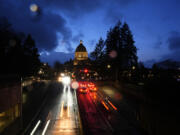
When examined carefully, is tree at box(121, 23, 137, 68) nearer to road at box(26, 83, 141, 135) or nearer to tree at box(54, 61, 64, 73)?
road at box(26, 83, 141, 135)

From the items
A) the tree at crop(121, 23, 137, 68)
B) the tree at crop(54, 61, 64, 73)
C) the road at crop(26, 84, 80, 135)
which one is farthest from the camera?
the tree at crop(54, 61, 64, 73)

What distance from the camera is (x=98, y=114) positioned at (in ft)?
70.2

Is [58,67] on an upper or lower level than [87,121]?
upper

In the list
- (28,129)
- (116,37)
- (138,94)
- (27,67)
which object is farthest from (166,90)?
(116,37)

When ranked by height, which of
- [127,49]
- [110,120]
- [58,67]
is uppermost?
[58,67]

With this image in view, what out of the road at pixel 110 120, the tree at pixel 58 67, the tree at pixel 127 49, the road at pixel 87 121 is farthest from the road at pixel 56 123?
the tree at pixel 58 67

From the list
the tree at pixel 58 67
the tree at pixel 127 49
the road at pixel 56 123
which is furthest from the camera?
the tree at pixel 58 67

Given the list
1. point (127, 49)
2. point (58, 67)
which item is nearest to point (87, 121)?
point (127, 49)

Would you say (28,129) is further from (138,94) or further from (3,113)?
(138,94)

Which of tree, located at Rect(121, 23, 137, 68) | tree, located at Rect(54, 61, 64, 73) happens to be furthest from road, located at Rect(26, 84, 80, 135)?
tree, located at Rect(54, 61, 64, 73)

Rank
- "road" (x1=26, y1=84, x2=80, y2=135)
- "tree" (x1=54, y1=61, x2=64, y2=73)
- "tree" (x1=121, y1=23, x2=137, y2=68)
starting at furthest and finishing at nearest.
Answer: "tree" (x1=54, y1=61, x2=64, y2=73) → "tree" (x1=121, y1=23, x2=137, y2=68) → "road" (x1=26, y1=84, x2=80, y2=135)

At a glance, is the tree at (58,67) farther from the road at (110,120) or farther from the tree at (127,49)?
the road at (110,120)

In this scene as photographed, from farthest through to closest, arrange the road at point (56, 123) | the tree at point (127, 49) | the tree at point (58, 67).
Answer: the tree at point (58, 67)
the tree at point (127, 49)
the road at point (56, 123)

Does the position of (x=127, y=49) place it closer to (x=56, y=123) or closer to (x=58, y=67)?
Answer: (x=56, y=123)
